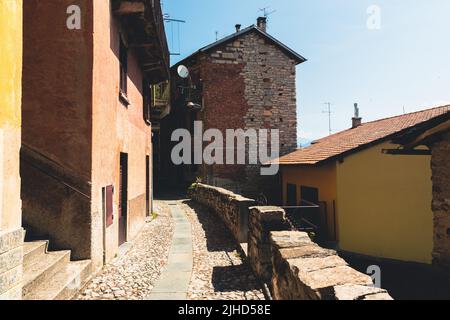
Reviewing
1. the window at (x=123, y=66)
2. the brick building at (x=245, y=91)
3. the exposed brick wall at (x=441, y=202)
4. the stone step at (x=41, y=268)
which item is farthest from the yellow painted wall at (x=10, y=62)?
the brick building at (x=245, y=91)

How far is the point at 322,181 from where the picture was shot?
1012 cm

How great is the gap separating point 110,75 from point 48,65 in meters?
1.29

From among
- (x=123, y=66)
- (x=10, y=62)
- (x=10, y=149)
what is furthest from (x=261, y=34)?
(x=10, y=149)

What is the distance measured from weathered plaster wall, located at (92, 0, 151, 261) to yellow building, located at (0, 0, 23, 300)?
1.75m

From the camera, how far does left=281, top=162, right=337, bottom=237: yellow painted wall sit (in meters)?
9.38

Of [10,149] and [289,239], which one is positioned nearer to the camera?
[10,149]

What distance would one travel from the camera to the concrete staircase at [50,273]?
3.44 meters

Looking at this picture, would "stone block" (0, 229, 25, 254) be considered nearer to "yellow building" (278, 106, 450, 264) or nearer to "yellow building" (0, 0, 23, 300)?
"yellow building" (0, 0, 23, 300)

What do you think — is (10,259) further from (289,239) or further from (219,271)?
(219,271)

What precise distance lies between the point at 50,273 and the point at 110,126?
2887 mm

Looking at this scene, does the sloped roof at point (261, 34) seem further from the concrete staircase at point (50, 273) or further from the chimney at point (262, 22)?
the concrete staircase at point (50, 273)

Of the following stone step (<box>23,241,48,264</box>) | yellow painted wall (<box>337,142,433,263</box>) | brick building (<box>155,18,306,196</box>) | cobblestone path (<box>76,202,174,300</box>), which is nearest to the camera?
stone step (<box>23,241,48,264</box>)

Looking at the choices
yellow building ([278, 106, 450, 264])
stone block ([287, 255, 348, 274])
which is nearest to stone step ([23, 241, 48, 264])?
stone block ([287, 255, 348, 274])

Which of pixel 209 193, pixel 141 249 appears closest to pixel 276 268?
pixel 141 249
